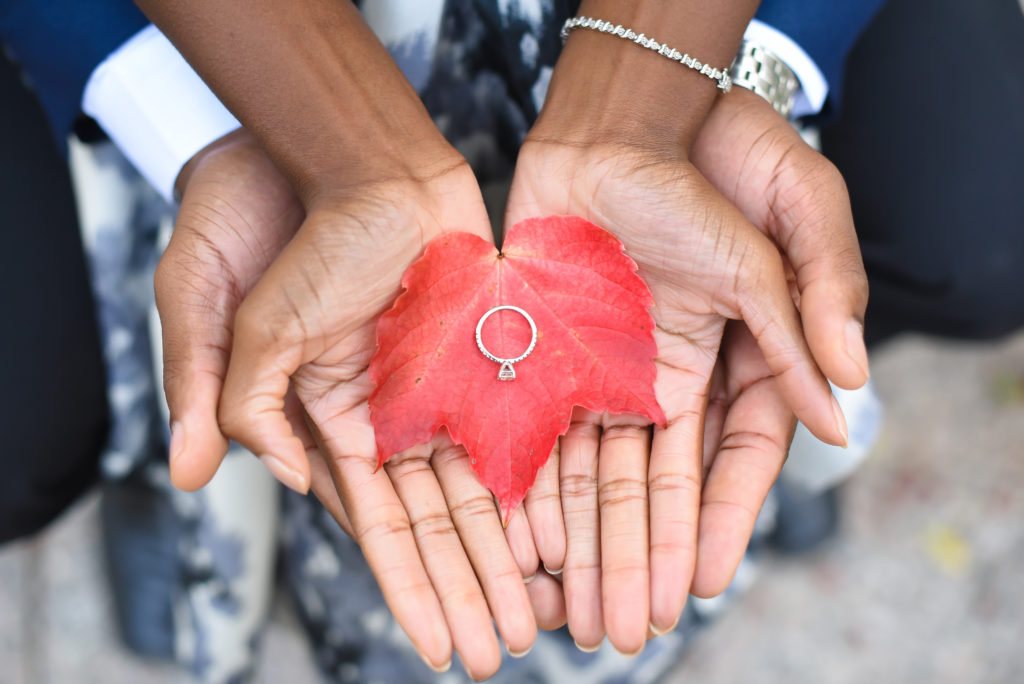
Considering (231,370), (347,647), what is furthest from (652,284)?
(347,647)

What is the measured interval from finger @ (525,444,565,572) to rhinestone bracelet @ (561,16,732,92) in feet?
2.53

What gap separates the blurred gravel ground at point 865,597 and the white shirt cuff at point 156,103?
53.3 inches

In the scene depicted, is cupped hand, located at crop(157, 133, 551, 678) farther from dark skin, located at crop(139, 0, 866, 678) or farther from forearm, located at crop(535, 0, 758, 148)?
forearm, located at crop(535, 0, 758, 148)

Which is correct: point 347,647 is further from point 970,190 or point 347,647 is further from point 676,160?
point 970,190

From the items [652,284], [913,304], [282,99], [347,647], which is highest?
[282,99]

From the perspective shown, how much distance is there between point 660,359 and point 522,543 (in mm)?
386

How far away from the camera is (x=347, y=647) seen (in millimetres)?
2070

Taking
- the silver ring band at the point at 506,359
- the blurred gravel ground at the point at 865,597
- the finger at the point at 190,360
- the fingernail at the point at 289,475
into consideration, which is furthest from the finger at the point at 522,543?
the blurred gravel ground at the point at 865,597

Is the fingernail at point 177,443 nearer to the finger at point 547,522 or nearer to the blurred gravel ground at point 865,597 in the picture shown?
the finger at point 547,522

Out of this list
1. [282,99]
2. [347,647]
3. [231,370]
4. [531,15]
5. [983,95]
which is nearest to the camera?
[231,370]

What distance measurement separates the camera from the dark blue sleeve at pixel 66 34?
151 cm

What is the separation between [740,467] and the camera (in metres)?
1.27

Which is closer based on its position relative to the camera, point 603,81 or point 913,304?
point 603,81

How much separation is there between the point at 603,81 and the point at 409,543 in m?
0.87
